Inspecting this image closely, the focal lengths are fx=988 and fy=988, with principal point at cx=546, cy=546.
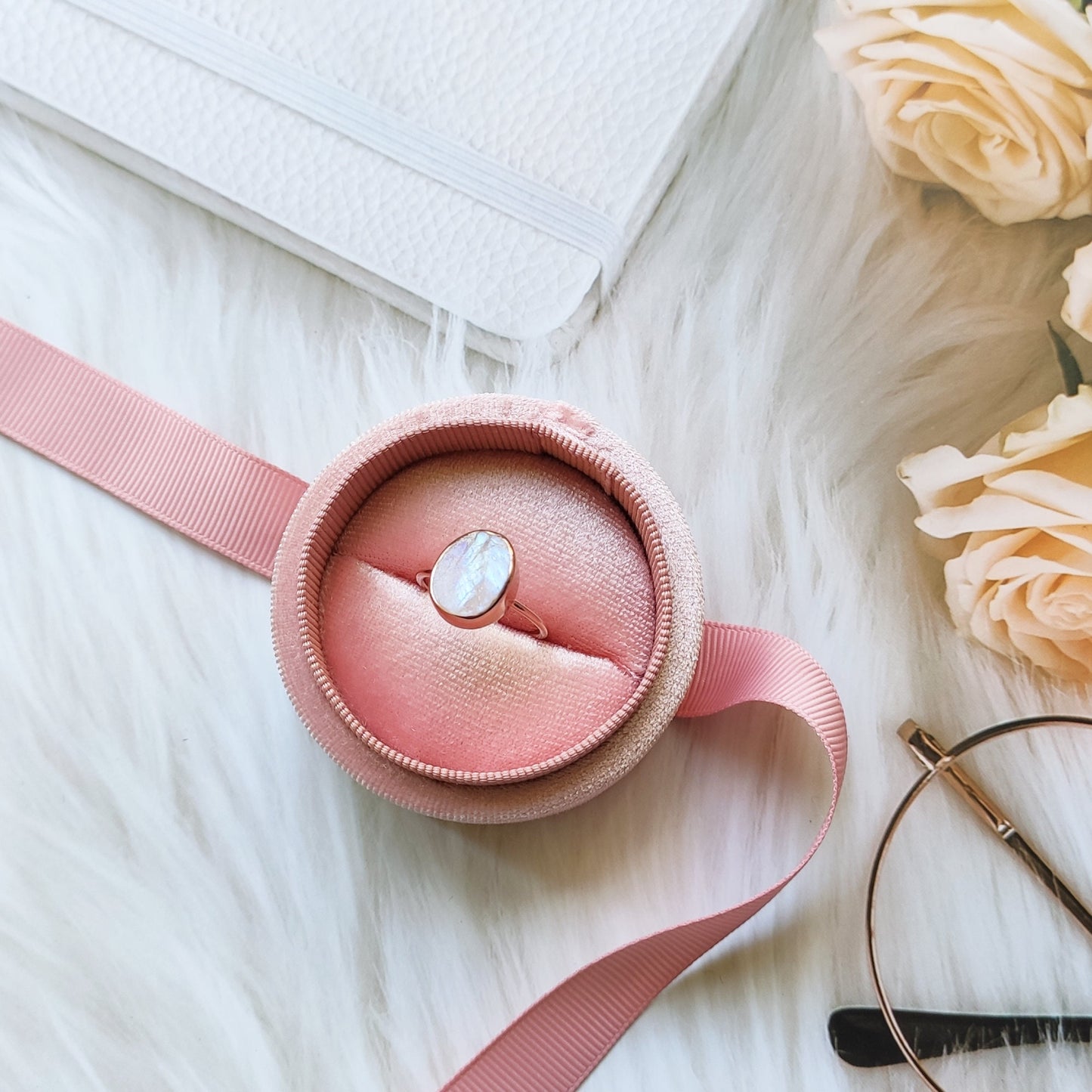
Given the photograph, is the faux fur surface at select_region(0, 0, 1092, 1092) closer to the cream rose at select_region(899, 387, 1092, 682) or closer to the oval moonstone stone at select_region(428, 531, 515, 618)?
the cream rose at select_region(899, 387, 1092, 682)

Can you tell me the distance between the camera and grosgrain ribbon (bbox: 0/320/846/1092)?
0.45 meters

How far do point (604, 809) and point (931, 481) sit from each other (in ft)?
0.72

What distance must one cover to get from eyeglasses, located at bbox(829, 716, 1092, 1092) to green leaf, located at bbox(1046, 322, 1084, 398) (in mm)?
153

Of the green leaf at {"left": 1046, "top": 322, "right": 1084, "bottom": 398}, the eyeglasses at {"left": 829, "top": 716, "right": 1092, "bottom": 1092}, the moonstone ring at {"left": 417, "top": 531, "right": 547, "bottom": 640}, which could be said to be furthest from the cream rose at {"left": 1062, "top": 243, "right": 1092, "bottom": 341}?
the moonstone ring at {"left": 417, "top": 531, "right": 547, "bottom": 640}

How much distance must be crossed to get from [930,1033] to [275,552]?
1.25 ft

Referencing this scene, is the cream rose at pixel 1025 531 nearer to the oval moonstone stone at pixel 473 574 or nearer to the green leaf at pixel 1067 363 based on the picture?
the green leaf at pixel 1067 363

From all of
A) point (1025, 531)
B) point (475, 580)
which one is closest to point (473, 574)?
point (475, 580)

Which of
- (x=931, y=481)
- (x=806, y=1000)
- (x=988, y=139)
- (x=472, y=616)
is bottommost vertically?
(x=806, y=1000)

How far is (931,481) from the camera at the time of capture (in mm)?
472

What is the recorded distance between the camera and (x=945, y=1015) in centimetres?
45

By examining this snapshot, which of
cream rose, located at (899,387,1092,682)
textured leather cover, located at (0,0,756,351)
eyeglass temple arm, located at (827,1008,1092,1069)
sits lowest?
eyeglass temple arm, located at (827,1008,1092,1069)

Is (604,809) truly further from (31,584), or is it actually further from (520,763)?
(31,584)

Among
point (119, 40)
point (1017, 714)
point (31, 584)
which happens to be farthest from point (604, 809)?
point (119, 40)

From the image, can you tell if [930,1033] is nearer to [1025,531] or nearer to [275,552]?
[1025,531]
